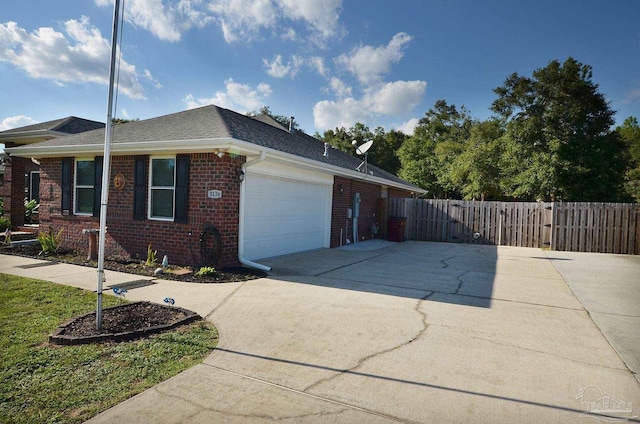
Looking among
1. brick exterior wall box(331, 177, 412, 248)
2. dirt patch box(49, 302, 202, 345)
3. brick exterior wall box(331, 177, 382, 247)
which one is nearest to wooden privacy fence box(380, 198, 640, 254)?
brick exterior wall box(331, 177, 412, 248)

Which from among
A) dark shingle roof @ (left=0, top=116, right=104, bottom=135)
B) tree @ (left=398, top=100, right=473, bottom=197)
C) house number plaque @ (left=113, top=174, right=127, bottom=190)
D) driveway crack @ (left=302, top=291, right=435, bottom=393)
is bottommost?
driveway crack @ (left=302, top=291, right=435, bottom=393)

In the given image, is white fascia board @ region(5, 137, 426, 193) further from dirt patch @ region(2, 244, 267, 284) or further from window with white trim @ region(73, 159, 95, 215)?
dirt patch @ region(2, 244, 267, 284)

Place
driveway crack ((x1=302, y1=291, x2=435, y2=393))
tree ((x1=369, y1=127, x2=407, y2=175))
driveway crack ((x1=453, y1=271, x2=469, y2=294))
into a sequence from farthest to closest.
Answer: tree ((x1=369, y1=127, x2=407, y2=175)) < driveway crack ((x1=453, y1=271, x2=469, y2=294)) < driveway crack ((x1=302, y1=291, x2=435, y2=393))

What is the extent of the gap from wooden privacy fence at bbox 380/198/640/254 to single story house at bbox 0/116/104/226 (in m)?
13.4

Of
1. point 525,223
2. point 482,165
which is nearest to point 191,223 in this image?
point 525,223

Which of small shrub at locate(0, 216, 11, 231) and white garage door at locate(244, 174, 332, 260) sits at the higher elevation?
white garage door at locate(244, 174, 332, 260)

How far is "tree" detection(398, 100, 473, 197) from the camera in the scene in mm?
31922

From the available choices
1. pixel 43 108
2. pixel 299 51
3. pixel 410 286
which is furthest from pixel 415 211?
pixel 43 108

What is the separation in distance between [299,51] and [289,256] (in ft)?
27.5

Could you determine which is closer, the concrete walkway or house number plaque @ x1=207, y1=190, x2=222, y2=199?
the concrete walkway

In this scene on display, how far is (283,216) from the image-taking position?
9.88m

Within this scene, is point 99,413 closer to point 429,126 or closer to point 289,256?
point 289,256

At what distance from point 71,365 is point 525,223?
1558 centimetres

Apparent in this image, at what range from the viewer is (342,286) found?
261 inches
